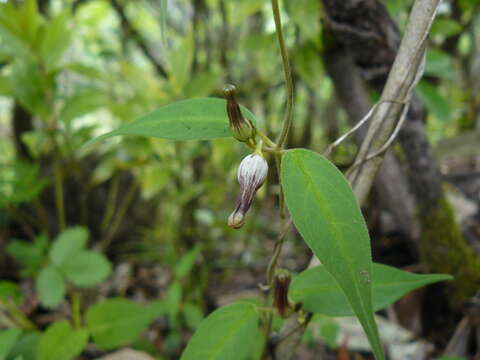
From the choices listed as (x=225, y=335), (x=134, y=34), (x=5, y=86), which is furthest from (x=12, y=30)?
(x=225, y=335)

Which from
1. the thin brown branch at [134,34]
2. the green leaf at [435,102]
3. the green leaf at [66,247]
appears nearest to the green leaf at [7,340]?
the green leaf at [66,247]

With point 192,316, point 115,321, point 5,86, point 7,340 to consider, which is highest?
point 5,86

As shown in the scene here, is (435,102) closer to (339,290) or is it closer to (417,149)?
(417,149)

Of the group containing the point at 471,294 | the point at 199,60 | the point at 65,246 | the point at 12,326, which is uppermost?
the point at 199,60

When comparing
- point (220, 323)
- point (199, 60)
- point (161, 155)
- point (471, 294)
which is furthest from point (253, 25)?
point (220, 323)

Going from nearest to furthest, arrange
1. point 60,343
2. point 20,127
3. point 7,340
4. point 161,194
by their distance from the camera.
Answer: point 7,340
point 60,343
point 20,127
point 161,194

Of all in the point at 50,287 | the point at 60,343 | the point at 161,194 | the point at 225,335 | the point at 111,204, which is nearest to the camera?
the point at 225,335

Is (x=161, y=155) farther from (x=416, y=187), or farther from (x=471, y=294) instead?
(x=471, y=294)
